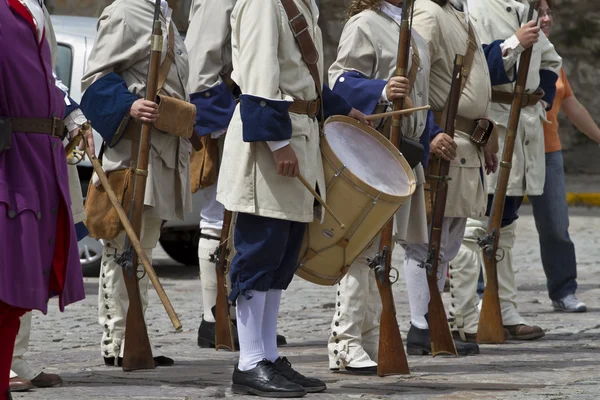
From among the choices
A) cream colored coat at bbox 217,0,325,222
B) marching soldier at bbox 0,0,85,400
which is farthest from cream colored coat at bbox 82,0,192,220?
marching soldier at bbox 0,0,85,400

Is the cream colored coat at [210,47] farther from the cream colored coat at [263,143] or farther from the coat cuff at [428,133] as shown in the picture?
the cream colored coat at [263,143]

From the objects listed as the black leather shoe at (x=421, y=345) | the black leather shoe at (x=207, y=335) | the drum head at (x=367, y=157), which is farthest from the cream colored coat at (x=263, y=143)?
the black leather shoe at (x=207, y=335)

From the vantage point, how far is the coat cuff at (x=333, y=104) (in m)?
5.67

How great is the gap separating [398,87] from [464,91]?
107 cm

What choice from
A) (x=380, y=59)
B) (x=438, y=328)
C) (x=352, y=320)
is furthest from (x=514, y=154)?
(x=352, y=320)

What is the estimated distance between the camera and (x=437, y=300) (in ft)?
22.0

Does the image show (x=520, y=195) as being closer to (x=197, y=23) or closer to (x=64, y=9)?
(x=197, y=23)

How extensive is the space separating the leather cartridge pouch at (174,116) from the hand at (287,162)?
3.30 feet

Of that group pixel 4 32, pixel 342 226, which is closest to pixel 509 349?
pixel 342 226

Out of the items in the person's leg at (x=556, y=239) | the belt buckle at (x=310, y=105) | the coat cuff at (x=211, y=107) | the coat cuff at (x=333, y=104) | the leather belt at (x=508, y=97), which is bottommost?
the person's leg at (x=556, y=239)

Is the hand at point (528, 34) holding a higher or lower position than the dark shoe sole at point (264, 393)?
higher

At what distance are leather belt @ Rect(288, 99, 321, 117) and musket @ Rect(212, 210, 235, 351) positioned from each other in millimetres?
1513

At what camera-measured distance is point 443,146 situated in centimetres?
657

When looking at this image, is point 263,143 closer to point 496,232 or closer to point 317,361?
point 317,361
